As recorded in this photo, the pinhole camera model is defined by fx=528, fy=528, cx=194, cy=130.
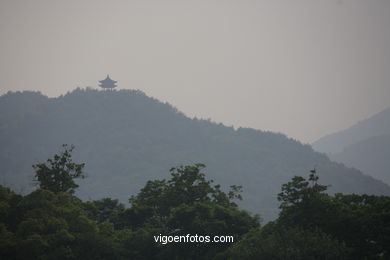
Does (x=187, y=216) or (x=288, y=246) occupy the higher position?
(x=187, y=216)

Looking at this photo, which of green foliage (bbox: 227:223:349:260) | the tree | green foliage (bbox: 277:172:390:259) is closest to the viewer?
green foliage (bbox: 227:223:349:260)

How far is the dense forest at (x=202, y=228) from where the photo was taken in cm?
2536

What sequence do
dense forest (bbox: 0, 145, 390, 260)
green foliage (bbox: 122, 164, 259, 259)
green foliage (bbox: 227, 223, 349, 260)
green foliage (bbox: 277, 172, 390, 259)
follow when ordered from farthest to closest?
1. green foliage (bbox: 122, 164, 259, 259)
2. dense forest (bbox: 0, 145, 390, 260)
3. green foliage (bbox: 277, 172, 390, 259)
4. green foliage (bbox: 227, 223, 349, 260)

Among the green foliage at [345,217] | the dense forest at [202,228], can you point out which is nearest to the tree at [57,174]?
the dense forest at [202,228]

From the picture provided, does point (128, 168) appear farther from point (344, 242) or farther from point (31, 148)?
point (344, 242)

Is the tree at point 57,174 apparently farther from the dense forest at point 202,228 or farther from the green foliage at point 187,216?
the green foliage at point 187,216

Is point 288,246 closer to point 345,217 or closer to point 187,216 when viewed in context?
point 345,217

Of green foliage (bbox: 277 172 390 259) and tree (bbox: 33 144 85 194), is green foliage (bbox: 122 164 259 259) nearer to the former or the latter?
green foliage (bbox: 277 172 390 259)

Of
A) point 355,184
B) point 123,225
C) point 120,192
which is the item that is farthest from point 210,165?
point 123,225

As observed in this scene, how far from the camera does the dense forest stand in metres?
25.4

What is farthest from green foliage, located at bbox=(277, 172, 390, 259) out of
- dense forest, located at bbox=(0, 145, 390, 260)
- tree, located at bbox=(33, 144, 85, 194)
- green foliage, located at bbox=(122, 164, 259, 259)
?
tree, located at bbox=(33, 144, 85, 194)

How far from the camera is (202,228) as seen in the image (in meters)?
30.6

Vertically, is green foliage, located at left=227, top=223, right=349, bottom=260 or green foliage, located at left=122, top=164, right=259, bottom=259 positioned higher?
green foliage, located at left=122, top=164, right=259, bottom=259

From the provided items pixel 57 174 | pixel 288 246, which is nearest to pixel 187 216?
pixel 288 246
